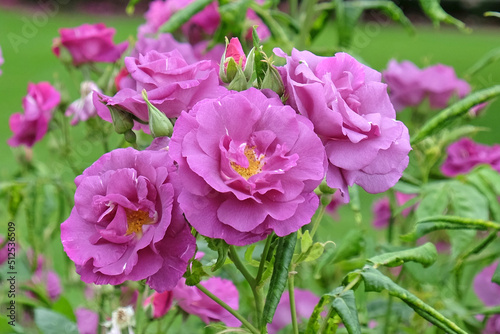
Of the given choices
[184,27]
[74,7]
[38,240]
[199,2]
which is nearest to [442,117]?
[199,2]

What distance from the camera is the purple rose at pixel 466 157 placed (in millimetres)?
1169

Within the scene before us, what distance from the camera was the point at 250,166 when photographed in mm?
581

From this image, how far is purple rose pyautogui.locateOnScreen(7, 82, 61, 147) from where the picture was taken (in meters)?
1.09

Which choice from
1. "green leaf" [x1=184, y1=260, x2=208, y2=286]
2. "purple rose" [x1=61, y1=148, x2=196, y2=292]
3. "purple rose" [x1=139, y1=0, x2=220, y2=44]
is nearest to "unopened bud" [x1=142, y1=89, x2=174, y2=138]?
"purple rose" [x1=61, y1=148, x2=196, y2=292]

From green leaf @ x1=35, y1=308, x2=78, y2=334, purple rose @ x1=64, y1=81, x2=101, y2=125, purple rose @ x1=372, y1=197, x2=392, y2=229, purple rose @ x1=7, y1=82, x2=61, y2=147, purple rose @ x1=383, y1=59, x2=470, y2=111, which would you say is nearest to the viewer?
green leaf @ x1=35, y1=308, x2=78, y2=334

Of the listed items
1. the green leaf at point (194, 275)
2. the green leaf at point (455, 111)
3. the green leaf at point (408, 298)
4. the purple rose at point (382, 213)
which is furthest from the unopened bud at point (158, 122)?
the purple rose at point (382, 213)

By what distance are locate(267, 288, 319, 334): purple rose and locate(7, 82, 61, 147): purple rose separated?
1.50 ft

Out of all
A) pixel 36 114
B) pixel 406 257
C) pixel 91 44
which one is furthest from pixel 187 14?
pixel 406 257

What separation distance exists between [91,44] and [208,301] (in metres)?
0.51

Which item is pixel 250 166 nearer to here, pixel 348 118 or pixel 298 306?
pixel 348 118

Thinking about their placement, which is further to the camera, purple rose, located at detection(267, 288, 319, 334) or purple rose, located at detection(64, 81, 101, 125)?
purple rose, located at detection(267, 288, 319, 334)

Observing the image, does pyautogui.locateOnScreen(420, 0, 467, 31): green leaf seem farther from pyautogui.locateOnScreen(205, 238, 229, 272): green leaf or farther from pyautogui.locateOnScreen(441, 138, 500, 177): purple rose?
pyautogui.locateOnScreen(205, 238, 229, 272): green leaf

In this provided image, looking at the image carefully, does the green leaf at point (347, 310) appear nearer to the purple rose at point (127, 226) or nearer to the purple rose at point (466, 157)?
the purple rose at point (127, 226)

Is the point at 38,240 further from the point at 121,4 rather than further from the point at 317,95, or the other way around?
the point at 121,4
